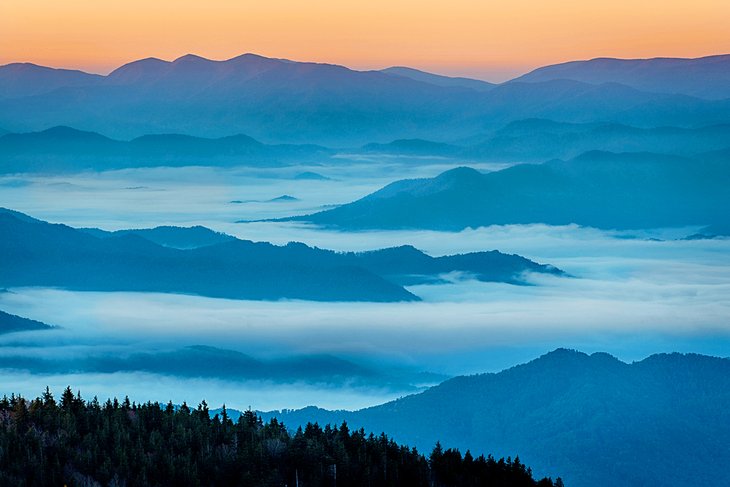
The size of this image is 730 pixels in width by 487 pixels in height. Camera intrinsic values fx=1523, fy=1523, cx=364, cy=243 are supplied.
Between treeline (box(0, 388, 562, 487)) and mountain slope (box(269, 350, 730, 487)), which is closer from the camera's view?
treeline (box(0, 388, 562, 487))

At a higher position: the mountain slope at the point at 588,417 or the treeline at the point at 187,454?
the mountain slope at the point at 588,417

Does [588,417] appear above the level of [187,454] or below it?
above

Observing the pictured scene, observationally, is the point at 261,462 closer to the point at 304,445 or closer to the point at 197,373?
the point at 304,445

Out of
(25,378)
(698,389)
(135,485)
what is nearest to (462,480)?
(135,485)

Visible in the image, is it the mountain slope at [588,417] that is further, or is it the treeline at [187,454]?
the mountain slope at [588,417]

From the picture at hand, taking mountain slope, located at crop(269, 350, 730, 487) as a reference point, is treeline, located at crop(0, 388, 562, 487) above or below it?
below
